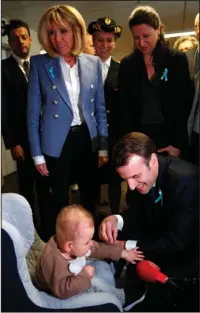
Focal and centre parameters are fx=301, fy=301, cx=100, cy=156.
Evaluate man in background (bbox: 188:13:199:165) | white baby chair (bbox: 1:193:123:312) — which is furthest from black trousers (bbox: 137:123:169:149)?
white baby chair (bbox: 1:193:123:312)

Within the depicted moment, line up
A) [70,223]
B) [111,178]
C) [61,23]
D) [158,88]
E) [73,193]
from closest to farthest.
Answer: [70,223] < [61,23] < [158,88] < [111,178] < [73,193]

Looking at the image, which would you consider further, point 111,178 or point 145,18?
point 111,178

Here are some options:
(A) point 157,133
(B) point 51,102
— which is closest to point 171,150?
(A) point 157,133

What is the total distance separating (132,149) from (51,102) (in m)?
0.49

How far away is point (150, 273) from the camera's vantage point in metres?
1.13

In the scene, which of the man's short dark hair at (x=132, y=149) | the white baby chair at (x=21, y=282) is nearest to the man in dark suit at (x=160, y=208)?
the man's short dark hair at (x=132, y=149)

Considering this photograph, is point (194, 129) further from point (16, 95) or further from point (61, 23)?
point (16, 95)

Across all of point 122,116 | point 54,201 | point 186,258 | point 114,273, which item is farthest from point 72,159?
point 186,258

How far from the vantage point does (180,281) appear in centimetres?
115

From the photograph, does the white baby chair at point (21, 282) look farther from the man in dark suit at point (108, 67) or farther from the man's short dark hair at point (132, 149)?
the man in dark suit at point (108, 67)

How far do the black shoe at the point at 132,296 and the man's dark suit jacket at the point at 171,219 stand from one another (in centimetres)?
15

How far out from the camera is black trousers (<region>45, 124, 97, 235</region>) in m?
1.47

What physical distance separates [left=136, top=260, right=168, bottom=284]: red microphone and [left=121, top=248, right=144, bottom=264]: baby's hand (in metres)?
0.05

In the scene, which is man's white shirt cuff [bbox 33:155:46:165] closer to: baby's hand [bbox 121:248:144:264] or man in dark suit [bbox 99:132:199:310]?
man in dark suit [bbox 99:132:199:310]
